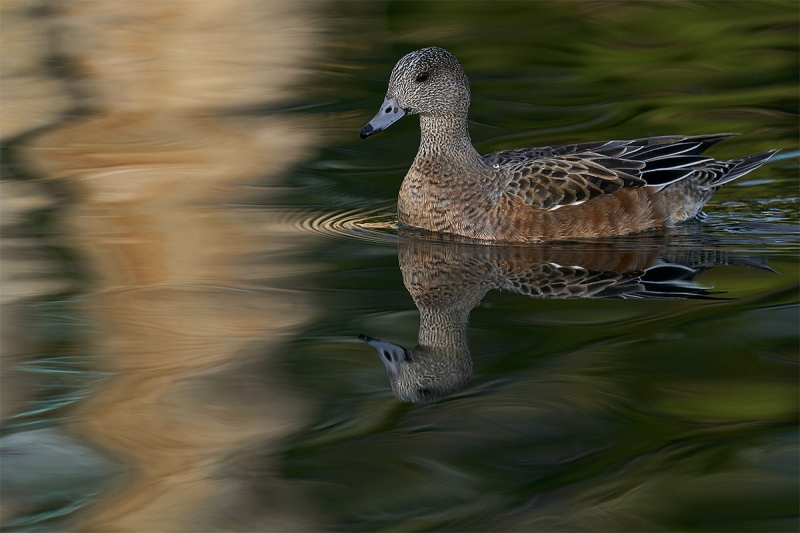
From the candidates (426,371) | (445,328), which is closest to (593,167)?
(445,328)

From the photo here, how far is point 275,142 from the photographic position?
10.4 metres

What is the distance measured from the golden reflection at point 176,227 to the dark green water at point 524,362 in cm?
9

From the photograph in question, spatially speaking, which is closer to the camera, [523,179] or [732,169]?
[523,179]

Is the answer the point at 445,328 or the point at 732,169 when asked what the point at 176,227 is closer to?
the point at 445,328

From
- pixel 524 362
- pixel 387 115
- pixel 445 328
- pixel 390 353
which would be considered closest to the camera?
pixel 524 362

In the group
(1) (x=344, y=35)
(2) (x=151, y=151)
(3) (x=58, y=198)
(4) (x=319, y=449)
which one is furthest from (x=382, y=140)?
(4) (x=319, y=449)

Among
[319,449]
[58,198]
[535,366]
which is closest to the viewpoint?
[319,449]

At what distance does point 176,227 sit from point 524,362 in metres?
3.41

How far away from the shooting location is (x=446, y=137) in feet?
27.1

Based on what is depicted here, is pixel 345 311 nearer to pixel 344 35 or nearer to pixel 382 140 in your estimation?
pixel 382 140

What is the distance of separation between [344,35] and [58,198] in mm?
5516

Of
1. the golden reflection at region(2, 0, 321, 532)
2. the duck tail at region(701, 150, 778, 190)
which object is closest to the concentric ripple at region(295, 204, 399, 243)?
the golden reflection at region(2, 0, 321, 532)

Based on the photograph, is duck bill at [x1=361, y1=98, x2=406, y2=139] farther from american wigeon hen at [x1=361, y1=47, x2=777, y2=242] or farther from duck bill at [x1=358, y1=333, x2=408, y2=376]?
duck bill at [x1=358, y1=333, x2=408, y2=376]

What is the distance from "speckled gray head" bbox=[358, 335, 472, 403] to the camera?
531 centimetres
